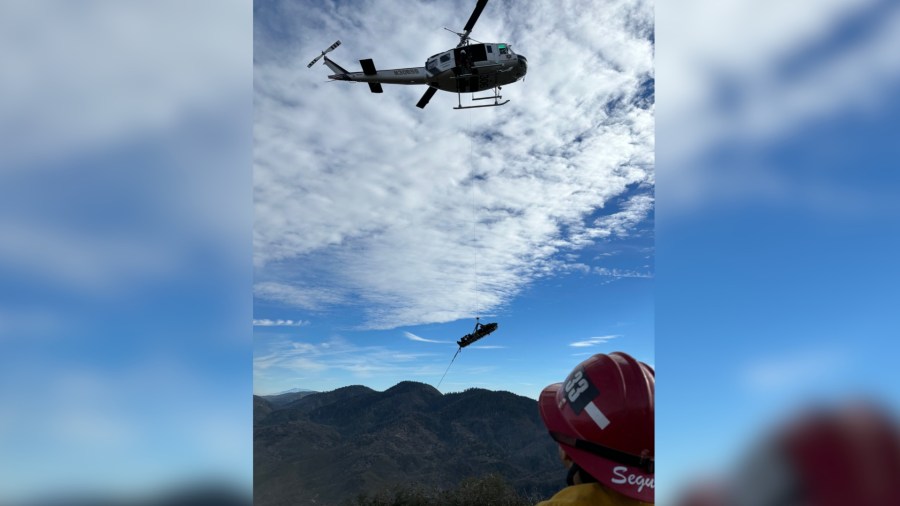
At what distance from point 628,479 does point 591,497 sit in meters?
0.10

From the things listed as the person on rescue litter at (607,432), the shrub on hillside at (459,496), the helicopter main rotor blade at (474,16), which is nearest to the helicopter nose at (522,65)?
the helicopter main rotor blade at (474,16)

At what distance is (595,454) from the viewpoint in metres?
1.29

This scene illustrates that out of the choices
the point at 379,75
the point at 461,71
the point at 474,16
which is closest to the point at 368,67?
the point at 379,75

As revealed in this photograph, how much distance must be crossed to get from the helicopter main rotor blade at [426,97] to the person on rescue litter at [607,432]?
414 cm

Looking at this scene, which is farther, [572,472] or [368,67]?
[368,67]

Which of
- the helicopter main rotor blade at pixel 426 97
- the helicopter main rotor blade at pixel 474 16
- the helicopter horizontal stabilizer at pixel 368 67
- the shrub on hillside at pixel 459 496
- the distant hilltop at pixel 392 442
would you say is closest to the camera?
the helicopter main rotor blade at pixel 474 16

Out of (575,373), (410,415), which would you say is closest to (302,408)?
(410,415)

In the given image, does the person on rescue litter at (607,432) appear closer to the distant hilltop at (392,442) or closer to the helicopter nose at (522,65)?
the helicopter nose at (522,65)

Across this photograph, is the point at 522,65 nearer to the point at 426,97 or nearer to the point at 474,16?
the point at 474,16

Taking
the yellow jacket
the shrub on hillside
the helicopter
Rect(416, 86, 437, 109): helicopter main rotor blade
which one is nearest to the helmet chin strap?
the yellow jacket

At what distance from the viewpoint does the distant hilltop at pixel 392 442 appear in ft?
22.7

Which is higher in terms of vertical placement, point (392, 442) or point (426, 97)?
point (426, 97)

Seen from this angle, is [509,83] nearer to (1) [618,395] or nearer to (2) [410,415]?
(1) [618,395]

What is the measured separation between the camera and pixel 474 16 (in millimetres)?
4434
